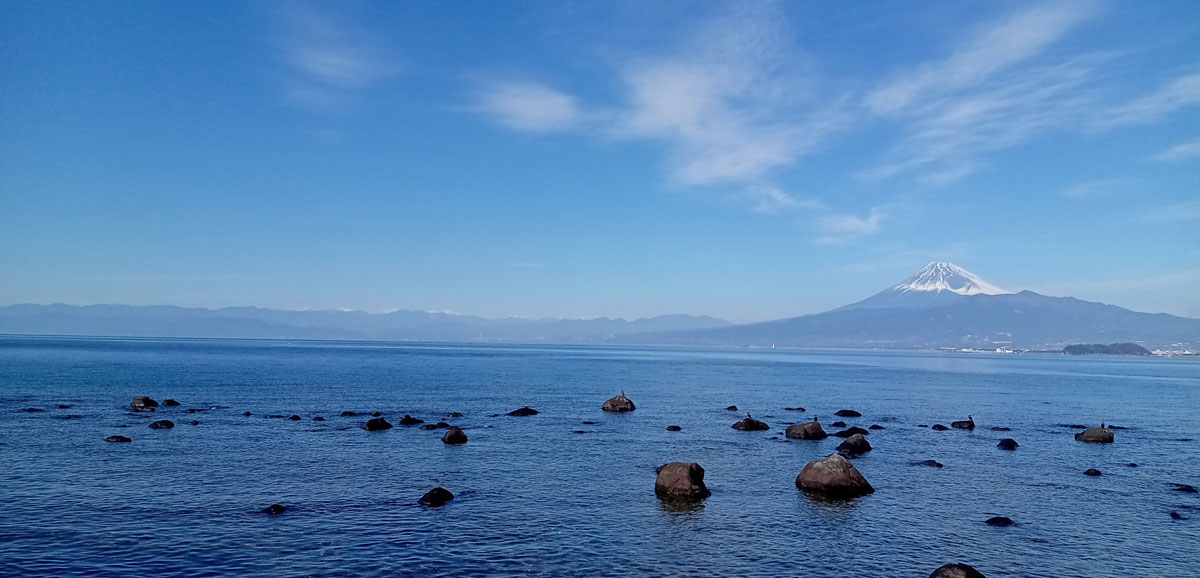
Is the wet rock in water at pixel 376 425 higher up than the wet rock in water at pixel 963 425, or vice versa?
the wet rock in water at pixel 376 425

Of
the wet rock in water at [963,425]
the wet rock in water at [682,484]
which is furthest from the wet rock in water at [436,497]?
the wet rock in water at [963,425]

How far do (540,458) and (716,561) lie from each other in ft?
72.3

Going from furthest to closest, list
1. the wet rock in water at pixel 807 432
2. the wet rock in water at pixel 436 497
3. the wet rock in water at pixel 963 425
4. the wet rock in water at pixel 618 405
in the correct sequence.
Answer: the wet rock in water at pixel 618 405 < the wet rock in water at pixel 963 425 < the wet rock in water at pixel 807 432 < the wet rock in water at pixel 436 497

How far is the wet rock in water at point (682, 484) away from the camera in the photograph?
1421 inches

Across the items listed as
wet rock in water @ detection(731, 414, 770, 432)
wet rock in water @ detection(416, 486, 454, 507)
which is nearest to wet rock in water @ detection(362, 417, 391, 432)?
wet rock in water @ detection(416, 486, 454, 507)

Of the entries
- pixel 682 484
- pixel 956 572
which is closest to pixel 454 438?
pixel 682 484

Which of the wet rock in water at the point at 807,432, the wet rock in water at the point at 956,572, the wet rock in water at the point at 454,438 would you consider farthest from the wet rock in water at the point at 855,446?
the wet rock in water at the point at 454,438

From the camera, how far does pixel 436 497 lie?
1330 inches

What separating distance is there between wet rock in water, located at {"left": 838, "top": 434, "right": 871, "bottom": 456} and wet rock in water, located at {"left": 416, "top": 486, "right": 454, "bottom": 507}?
30057 millimetres

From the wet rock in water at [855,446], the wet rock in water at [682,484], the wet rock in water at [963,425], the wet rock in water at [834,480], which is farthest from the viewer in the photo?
the wet rock in water at [963,425]

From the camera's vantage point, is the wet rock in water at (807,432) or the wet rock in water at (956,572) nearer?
the wet rock in water at (956,572)

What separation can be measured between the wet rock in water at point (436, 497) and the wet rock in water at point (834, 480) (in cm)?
1936

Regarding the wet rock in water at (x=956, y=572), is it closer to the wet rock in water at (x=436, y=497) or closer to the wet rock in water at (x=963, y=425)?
the wet rock in water at (x=436, y=497)

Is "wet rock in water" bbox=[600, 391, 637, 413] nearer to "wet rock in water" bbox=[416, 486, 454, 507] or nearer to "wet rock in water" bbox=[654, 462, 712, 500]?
"wet rock in water" bbox=[654, 462, 712, 500]
